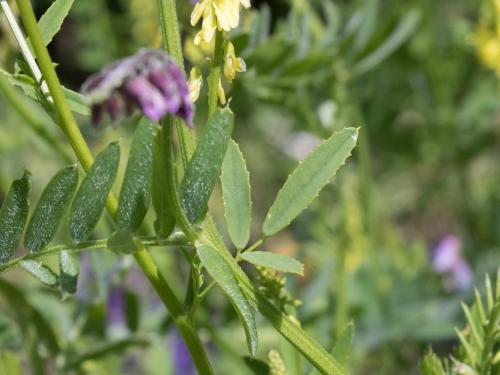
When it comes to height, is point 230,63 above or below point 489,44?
below

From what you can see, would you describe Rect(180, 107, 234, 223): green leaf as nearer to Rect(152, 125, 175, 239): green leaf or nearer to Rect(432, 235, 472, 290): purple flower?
Rect(152, 125, 175, 239): green leaf

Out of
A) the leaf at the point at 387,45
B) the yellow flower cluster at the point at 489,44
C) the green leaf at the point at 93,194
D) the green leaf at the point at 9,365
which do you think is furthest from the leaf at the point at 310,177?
the yellow flower cluster at the point at 489,44

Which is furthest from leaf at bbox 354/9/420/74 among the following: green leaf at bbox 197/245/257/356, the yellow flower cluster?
green leaf at bbox 197/245/257/356

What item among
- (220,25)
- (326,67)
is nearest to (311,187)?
(220,25)

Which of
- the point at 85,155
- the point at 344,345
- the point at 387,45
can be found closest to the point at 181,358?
the point at 387,45

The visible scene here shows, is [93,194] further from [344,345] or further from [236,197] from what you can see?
[344,345]

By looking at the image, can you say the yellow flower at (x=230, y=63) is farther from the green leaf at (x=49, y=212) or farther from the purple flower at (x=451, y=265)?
the purple flower at (x=451, y=265)
